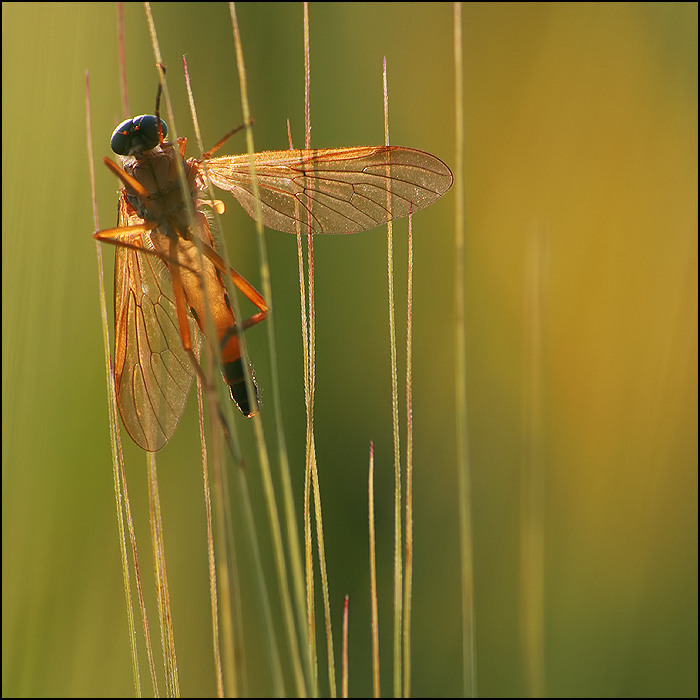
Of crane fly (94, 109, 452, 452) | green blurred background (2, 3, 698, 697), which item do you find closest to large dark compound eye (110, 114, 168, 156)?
crane fly (94, 109, 452, 452)

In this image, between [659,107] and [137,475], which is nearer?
[137,475]

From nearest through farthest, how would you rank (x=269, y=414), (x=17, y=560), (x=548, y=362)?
(x=17, y=560) < (x=269, y=414) < (x=548, y=362)

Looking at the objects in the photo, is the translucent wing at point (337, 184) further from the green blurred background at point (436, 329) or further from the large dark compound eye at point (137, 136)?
the green blurred background at point (436, 329)

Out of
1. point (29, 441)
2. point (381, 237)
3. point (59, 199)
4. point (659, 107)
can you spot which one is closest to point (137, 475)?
point (29, 441)

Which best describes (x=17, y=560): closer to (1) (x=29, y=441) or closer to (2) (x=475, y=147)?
(1) (x=29, y=441)

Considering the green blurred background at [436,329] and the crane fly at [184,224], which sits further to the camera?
the green blurred background at [436,329]

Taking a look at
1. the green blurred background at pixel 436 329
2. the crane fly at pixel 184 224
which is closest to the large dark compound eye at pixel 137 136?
the crane fly at pixel 184 224

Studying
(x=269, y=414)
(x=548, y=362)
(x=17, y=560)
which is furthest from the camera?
(x=548, y=362)

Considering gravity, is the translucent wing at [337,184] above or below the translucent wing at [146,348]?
above
